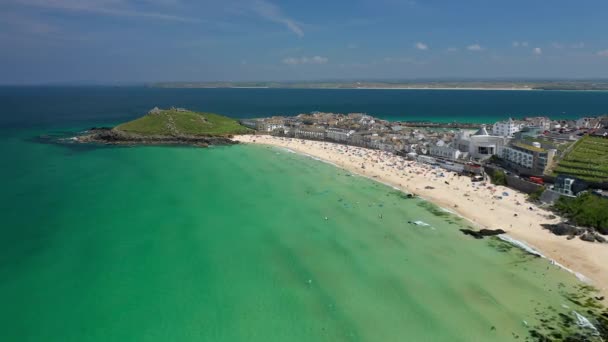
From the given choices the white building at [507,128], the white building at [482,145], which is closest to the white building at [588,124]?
the white building at [507,128]

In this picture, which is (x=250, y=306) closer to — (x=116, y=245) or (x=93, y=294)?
(x=93, y=294)

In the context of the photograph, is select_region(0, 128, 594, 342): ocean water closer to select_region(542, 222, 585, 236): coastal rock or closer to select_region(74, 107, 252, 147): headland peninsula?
select_region(542, 222, 585, 236): coastal rock

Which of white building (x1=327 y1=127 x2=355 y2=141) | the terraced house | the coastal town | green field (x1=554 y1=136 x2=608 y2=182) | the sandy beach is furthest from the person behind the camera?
white building (x1=327 y1=127 x2=355 y2=141)

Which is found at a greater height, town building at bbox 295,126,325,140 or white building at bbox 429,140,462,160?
town building at bbox 295,126,325,140

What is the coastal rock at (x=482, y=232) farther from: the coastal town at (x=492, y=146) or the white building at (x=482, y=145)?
the white building at (x=482, y=145)

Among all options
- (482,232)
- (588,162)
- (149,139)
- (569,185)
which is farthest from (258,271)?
(149,139)

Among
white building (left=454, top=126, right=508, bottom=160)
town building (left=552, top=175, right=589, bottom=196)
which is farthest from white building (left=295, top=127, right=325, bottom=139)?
town building (left=552, top=175, right=589, bottom=196)

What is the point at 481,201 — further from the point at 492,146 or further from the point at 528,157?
the point at 492,146
